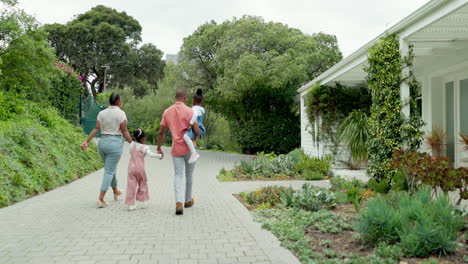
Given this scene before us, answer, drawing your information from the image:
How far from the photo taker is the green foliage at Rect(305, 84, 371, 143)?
1303 cm

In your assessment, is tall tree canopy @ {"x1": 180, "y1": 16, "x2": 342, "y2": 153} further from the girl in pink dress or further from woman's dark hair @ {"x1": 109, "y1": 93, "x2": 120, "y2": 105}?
the girl in pink dress

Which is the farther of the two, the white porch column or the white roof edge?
the white porch column

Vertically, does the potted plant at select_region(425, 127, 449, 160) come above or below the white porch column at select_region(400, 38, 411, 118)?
below

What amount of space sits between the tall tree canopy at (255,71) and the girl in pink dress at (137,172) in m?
10.1

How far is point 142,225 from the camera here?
195 inches

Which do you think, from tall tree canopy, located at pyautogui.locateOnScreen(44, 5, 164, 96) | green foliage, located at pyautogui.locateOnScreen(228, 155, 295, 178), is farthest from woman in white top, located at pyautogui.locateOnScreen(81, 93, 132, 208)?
tall tree canopy, located at pyautogui.locateOnScreen(44, 5, 164, 96)

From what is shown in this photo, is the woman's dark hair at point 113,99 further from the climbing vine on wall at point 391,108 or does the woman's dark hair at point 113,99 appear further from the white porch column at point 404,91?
the white porch column at point 404,91

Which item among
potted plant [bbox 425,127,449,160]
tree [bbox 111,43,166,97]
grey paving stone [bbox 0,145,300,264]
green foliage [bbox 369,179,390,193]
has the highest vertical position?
tree [bbox 111,43,166,97]

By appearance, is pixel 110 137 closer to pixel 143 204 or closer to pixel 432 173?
pixel 143 204

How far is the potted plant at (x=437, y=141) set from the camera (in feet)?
Result: 29.9

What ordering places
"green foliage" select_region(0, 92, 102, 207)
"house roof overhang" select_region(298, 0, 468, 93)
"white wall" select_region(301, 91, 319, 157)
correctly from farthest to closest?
"white wall" select_region(301, 91, 319, 157), "green foliage" select_region(0, 92, 102, 207), "house roof overhang" select_region(298, 0, 468, 93)

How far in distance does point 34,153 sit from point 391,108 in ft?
23.8

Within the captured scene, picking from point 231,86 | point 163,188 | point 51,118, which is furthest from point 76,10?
point 163,188

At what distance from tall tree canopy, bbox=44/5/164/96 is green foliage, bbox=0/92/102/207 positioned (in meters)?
21.1
